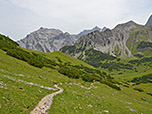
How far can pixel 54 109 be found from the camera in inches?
656

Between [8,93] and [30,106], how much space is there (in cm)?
355

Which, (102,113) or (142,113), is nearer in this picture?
(102,113)

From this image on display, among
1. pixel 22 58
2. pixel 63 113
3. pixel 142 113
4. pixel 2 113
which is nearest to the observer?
pixel 2 113

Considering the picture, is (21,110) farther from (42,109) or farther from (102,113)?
(102,113)

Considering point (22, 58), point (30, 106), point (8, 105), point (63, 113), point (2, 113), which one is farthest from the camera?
point (22, 58)

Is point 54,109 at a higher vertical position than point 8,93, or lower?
lower

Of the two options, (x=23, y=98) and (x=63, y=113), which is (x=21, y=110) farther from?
(x=63, y=113)

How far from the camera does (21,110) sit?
13508 mm

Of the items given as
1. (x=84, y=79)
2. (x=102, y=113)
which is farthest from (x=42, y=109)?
(x=84, y=79)

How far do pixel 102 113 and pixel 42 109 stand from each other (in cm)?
1229

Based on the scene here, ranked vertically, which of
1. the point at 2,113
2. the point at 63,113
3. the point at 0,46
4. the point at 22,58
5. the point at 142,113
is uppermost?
the point at 0,46

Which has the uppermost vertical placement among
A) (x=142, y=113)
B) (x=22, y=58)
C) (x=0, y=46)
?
(x=0, y=46)

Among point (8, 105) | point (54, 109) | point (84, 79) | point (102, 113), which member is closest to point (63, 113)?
point (54, 109)

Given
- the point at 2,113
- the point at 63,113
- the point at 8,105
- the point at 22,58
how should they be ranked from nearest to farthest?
the point at 2,113 → the point at 8,105 → the point at 63,113 → the point at 22,58
